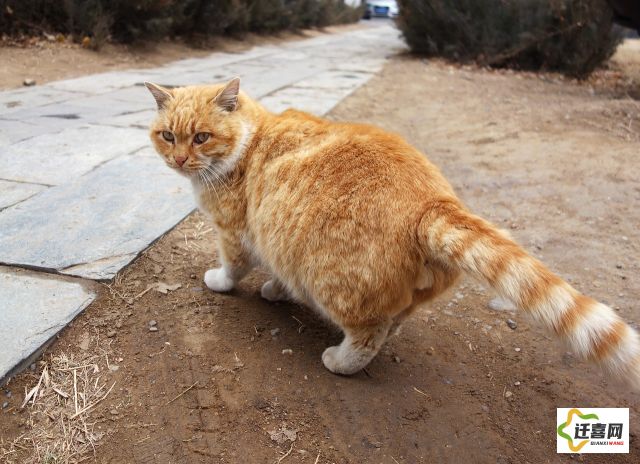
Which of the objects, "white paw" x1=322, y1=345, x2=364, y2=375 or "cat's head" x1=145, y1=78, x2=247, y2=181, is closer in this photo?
"white paw" x1=322, y1=345, x2=364, y2=375

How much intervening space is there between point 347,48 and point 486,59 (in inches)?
172

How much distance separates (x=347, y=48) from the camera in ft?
43.6

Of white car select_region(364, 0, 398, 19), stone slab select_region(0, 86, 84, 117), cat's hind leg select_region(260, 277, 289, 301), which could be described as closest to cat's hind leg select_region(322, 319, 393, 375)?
cat's hind leg select_region(260, 277, 289, 301)

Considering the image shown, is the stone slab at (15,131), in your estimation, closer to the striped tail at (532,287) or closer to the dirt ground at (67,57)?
the dirt ground at (67,57)

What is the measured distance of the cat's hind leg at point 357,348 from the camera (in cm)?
203

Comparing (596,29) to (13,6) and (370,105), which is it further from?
(13,6)

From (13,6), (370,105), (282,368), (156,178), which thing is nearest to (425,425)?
(282,368)

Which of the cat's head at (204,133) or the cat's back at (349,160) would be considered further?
the cat's head at (204,133)

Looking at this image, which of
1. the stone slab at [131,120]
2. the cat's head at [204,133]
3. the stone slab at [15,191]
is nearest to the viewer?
the cat's head at [204,133]

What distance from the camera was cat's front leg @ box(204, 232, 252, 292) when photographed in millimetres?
2418

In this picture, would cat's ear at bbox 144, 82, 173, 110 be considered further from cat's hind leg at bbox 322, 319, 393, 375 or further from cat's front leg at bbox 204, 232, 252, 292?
cat's hind leg at bbox 322, 319, 393, 375

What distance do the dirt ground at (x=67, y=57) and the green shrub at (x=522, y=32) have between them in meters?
4.98

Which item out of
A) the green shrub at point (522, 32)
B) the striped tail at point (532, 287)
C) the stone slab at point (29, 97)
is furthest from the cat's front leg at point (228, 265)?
the green shrub at point (522, 32)

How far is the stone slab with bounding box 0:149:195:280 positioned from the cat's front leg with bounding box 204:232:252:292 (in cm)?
47
